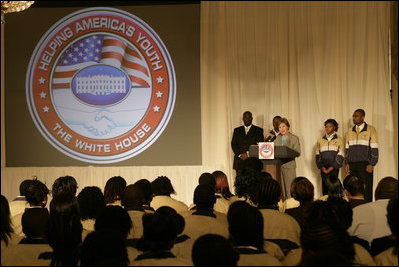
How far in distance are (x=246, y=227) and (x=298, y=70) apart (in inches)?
280

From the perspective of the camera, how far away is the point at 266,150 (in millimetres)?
7211

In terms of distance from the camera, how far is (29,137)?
10.2 metres

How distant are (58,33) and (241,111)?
11.5ft

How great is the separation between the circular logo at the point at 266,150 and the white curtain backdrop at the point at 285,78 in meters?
2.37

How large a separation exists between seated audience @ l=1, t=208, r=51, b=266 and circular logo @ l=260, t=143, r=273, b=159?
168 inches

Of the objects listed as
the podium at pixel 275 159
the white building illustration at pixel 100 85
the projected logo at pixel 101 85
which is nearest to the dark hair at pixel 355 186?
the podium at pixel 275 159

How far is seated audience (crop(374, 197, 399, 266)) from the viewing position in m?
2.69

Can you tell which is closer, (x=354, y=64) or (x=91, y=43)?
(x=354, y=64)

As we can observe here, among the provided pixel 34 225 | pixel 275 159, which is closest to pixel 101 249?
pixel 34 225

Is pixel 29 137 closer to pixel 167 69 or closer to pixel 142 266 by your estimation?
pixel 167 69

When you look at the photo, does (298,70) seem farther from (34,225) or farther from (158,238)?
(158,238)

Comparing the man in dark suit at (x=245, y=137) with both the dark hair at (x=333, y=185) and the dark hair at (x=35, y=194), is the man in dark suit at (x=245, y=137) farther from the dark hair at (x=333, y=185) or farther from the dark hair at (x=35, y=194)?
the dark hair at (x=35, y=194)

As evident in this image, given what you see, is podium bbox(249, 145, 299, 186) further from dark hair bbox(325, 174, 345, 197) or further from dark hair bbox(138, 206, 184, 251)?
dark hair bbox(138, 206, 184, 251)

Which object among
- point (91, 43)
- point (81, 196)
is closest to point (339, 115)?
point (91, 43)
